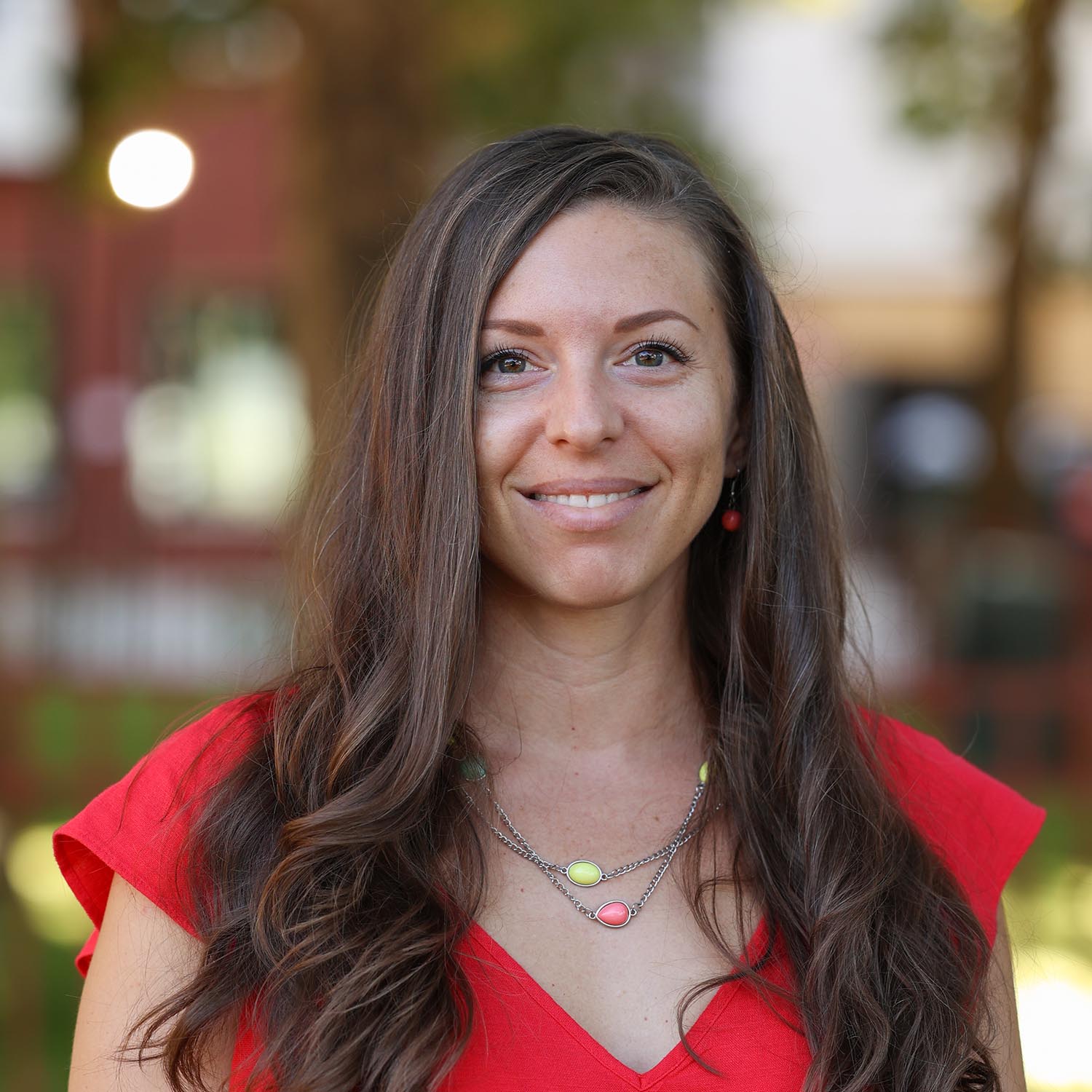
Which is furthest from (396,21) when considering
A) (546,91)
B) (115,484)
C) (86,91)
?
(115,484)

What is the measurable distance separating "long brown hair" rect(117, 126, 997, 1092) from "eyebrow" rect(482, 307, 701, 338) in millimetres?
32

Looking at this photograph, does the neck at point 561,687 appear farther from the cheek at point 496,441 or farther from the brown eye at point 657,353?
the brown eye at point 657,353

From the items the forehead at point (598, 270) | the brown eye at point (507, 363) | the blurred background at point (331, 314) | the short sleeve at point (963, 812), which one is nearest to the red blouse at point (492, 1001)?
the short sleeve at point (963, 812)

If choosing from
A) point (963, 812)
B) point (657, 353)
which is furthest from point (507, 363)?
point (963, 812)

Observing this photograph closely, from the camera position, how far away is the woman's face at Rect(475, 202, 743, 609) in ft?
6.32

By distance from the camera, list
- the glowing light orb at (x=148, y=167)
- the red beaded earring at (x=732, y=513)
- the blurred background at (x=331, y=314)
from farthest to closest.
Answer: the blurred background at (x=331, y=314) → the glowing light orb at (x=148, y=167) → the red beaded earring at (x=732, y=513)

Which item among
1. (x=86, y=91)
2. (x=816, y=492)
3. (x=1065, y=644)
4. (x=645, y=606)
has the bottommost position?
(x=1065, y=644)

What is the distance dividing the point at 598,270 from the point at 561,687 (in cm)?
61

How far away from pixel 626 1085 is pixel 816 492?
0.98 meters

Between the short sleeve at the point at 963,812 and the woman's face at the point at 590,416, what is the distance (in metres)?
0.57

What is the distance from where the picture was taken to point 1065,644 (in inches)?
326

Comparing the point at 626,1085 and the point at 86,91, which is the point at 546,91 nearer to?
the point at 86,91

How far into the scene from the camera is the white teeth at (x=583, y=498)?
75.9 inches

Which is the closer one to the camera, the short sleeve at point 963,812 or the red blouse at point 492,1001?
the red blouse at point 492,1001
